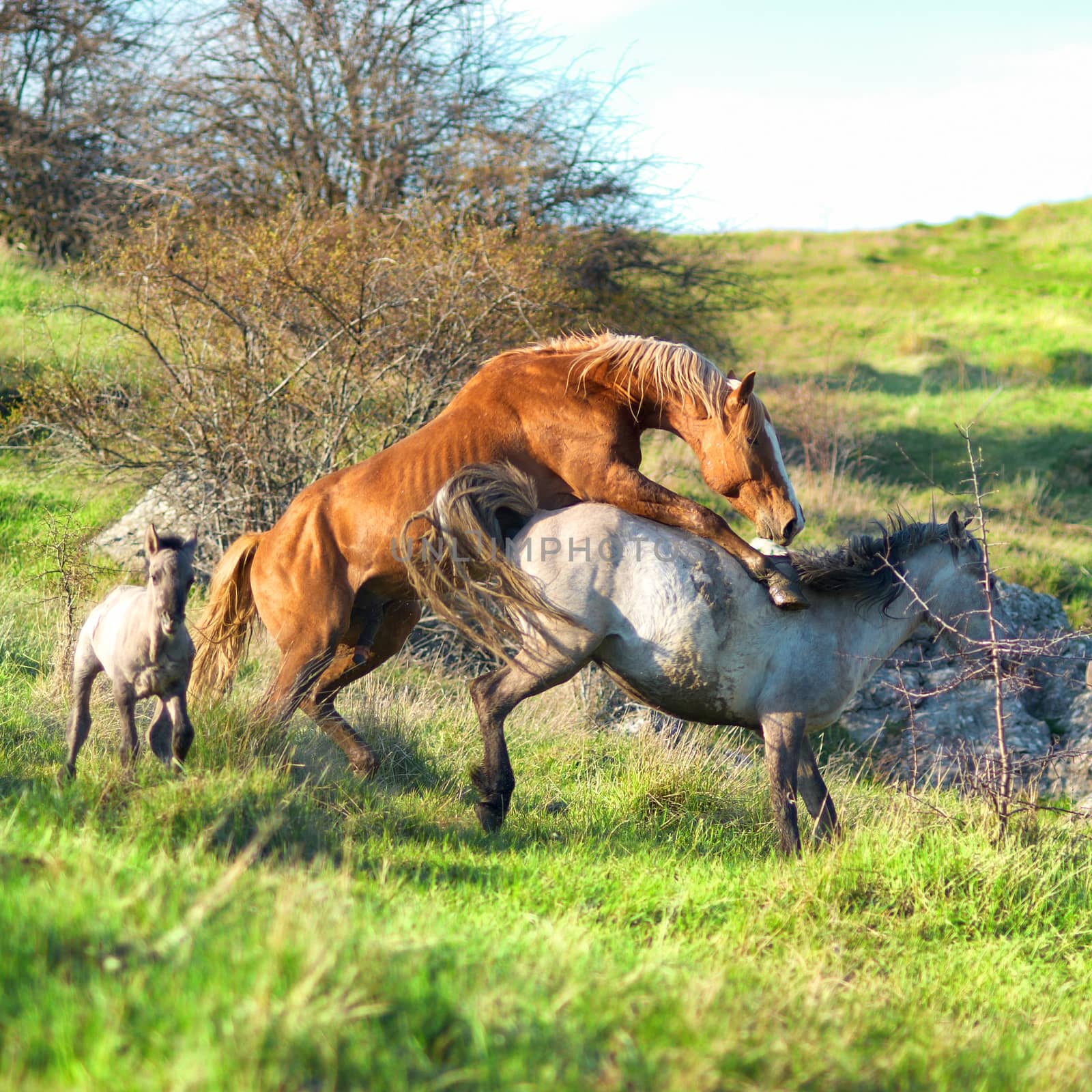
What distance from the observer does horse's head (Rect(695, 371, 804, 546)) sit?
4965mm

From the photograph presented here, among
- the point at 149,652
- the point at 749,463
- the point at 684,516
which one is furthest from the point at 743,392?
the point at 149,652

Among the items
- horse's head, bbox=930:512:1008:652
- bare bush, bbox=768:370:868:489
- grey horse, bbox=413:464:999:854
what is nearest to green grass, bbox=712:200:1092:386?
bare bush, bbox=768:370:868:489

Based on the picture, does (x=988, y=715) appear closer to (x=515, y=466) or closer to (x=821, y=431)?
(x=515, y=466)

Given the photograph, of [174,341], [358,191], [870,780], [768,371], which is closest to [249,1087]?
[870,780]

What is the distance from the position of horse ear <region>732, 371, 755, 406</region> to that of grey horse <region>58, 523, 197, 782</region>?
2446 millimetres

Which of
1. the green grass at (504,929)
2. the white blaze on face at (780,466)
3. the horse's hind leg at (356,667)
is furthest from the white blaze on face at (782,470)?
the horse's hind leg at (356,667)

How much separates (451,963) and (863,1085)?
106 cm

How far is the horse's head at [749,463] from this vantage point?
4.96 metres

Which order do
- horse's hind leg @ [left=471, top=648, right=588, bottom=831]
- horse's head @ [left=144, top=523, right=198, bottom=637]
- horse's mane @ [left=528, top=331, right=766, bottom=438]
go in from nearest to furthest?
horse's head @ [left=144, top=523, right=198, bottom=637]
horse's hind leg @ [left=471, top=648, right=588, bottom=831]
horse's mane @ [left=528, top=331, right=766, bottom=438]

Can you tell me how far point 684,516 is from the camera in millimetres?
5039

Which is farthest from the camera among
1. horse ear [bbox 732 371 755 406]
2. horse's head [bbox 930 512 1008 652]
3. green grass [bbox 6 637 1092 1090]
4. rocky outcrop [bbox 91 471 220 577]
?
rocky outcrop [bbox 91 471 220 577]

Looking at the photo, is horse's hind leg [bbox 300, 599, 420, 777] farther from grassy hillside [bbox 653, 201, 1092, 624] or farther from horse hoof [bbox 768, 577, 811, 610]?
grassy hillside [bbox 653, 201, 1092, 624]

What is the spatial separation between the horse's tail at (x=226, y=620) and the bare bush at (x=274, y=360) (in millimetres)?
3509

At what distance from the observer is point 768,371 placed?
2478cm
